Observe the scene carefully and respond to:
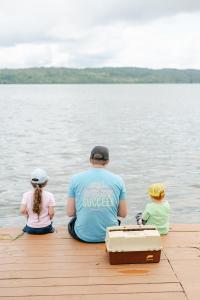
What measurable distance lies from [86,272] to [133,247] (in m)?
0.58

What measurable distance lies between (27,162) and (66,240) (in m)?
15.8

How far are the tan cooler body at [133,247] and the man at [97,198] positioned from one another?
1.94ft

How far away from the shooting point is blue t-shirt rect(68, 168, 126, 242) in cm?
614

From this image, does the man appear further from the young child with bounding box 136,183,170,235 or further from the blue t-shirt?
the young child with bounding box 136,183,170,235

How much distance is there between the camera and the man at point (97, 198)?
20.2 feet

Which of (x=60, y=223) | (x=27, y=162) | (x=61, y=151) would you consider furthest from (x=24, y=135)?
(x=60, y=223)

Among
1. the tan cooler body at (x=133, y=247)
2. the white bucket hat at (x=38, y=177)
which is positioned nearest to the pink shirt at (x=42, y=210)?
the white bucket hat at (x=38, y=177)

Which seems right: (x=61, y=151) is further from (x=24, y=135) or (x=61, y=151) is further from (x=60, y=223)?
(x=60, y=223)

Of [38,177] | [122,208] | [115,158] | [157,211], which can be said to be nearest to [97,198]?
[122,208]

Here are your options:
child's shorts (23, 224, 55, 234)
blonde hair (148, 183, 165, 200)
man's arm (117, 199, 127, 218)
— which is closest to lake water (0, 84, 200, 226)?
child's shorts (23, 224, 55, 234)

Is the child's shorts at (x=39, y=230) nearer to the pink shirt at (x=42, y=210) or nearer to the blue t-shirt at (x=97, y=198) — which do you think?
the pink shirt at (x=42, y=210)

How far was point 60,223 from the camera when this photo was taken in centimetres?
1220

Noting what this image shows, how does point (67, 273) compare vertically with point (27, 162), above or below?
above

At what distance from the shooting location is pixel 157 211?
6.81m
